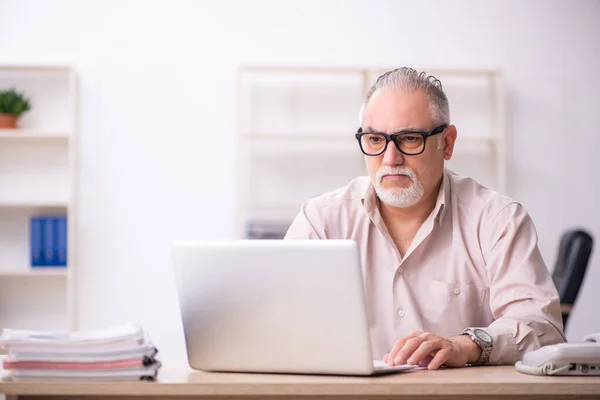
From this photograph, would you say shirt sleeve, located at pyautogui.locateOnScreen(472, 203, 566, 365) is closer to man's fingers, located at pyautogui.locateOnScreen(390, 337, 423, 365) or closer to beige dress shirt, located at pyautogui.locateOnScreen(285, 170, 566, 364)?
beige dress shirt, located at pyautogui.locateOnScreen(285, 170, 566, 364)

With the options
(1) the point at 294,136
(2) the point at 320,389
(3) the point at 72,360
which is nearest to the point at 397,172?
(2) the point at 320,389

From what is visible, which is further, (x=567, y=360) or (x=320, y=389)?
(x=567, y=360)

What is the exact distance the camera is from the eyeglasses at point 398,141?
2172mm

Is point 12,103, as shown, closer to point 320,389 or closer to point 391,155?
point 391,155

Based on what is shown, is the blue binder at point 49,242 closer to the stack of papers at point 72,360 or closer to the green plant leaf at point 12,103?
the green plant leaf at point 12,103

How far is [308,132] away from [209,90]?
25.3 inches

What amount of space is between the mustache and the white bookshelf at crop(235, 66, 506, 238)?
9.26 ft

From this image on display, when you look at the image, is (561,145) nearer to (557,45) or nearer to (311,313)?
(557,45)

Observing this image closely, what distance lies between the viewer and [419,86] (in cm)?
224

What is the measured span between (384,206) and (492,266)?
0.36 metres

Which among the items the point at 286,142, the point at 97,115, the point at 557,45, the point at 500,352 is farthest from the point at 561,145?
the point at 500,352

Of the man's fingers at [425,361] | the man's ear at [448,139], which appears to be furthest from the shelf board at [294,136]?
the man's fingers at [425,361]

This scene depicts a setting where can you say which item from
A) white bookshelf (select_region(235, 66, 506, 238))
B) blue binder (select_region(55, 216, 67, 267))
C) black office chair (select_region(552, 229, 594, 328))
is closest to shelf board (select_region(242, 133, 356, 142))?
white bookshelf (select_region(235, 66, 506, 238))

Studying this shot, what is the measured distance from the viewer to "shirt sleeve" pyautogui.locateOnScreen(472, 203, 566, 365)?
179 centimetres
